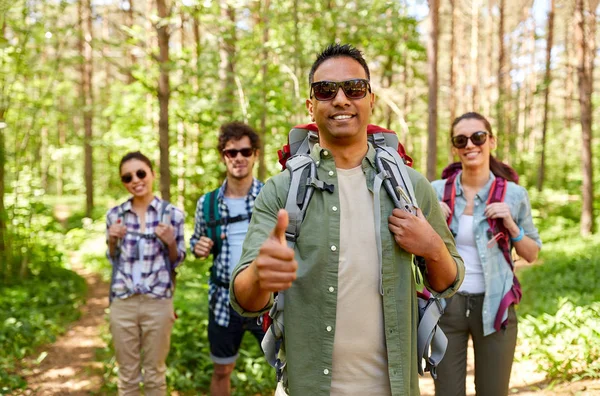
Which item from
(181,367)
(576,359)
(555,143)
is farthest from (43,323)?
(555,143)

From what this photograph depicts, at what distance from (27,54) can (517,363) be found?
8.96 meters

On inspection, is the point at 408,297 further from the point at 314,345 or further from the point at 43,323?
the point at 43,323

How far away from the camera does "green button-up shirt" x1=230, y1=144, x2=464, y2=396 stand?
6.27 feet

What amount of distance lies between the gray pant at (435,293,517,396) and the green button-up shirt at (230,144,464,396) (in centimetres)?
146

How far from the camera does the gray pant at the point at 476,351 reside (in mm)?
3201

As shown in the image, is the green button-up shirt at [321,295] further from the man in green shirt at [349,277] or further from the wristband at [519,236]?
the wristband at [519,236]

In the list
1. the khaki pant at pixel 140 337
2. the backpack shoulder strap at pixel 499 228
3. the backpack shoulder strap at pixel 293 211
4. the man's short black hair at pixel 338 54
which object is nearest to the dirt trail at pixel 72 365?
the khaki pant at pixel 140 337

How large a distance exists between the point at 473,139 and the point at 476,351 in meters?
1.48

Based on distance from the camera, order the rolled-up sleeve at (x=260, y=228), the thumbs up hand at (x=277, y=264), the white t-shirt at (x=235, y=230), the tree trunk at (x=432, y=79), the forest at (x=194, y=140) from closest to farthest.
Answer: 1. the thumbs up hand at (x=277, y=264)
2. the rolled-up sleeve at (x=260, y=228)
3. the white t-shirt at (x=235, y=230)
4. the forest at (x=194, y=140)
5. the tree trunk at (x=432, y=79)

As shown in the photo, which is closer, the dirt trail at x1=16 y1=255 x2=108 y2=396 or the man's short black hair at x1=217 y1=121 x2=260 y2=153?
the man's short black hair at x1=217 y1=121 x2=260 y2=153

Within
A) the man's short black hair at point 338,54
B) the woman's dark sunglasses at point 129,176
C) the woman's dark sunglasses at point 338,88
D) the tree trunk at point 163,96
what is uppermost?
the tree trunk at point 163,96

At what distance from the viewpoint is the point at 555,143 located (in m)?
24.3

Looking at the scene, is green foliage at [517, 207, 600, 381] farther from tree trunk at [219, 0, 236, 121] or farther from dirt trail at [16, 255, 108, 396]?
tree trunk at [219, 0, 236, 121]

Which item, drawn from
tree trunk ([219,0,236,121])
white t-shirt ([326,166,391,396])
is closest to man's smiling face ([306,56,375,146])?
white t-shirt ([326,166,391,396])
